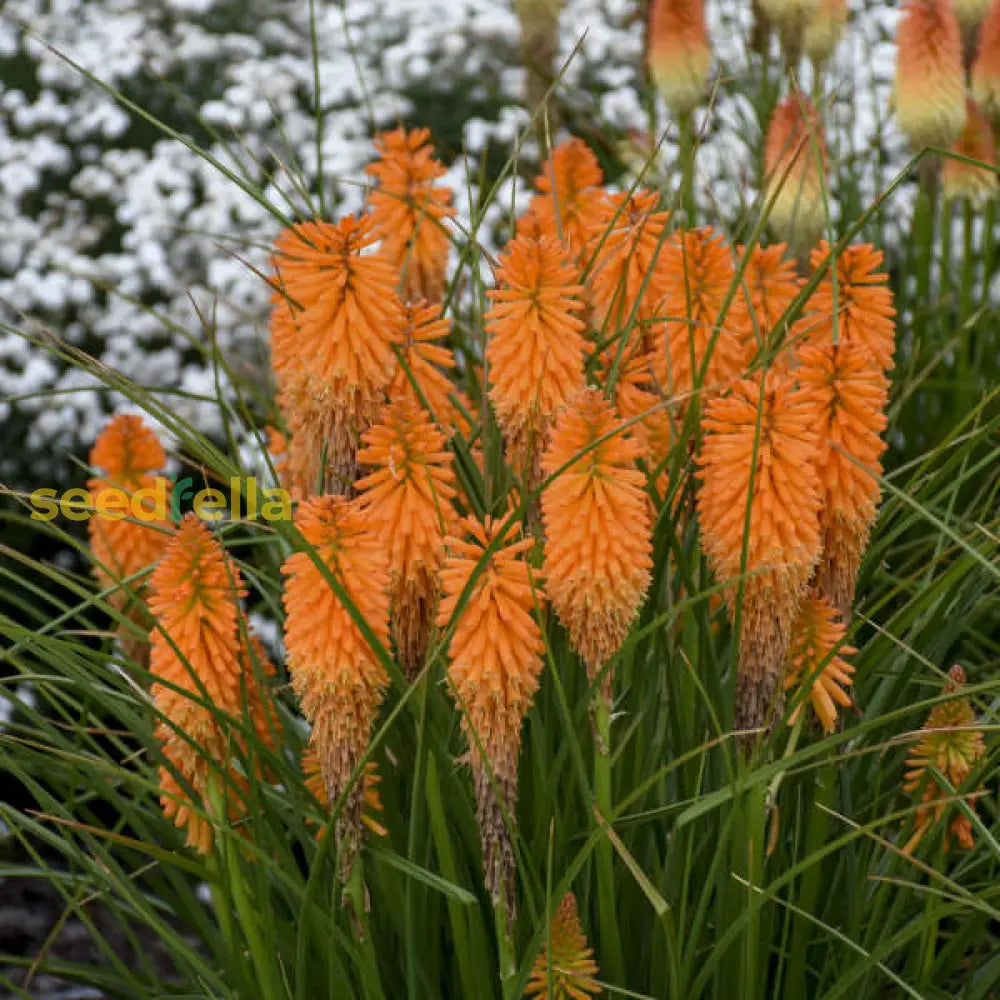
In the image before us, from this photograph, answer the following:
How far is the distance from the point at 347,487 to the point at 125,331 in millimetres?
4491

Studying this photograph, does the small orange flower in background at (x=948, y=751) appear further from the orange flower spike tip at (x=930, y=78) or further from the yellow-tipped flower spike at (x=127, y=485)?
the orange flower spike tip at (x=930, y=78)

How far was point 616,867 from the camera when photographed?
6.57 feet

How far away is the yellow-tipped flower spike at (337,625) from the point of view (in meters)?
1.65

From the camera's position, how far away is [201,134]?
6742mm

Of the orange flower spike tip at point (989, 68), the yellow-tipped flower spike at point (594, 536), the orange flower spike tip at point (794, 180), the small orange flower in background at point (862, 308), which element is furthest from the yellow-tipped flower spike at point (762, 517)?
the orange flower spike tip at point (989, 68)

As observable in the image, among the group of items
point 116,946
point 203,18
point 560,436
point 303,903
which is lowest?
point 116,946

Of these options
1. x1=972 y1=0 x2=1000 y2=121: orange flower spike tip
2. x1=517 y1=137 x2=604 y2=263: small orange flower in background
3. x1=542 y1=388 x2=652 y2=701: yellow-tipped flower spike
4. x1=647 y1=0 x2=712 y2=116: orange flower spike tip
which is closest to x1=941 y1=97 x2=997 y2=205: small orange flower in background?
x1=972 y1=0 x2=1000 y2=121: orange flower spike tip

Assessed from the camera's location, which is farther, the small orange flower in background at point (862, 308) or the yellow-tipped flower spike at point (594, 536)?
the small orange flower in background at point (862, 308)

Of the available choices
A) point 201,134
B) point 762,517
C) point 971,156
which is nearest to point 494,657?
point 762,517

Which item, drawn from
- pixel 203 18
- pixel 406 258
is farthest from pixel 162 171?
pixel 406 258

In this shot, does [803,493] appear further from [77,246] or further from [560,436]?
[77,246]

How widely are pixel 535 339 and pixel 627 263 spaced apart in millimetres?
390

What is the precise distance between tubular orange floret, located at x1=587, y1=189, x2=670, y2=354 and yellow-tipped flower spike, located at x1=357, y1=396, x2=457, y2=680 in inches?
18.5

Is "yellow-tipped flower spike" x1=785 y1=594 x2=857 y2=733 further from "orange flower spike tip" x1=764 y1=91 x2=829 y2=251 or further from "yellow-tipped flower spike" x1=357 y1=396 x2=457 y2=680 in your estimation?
"orange flower spike tip" x1=764 y1=91 x2=829 y2=251
